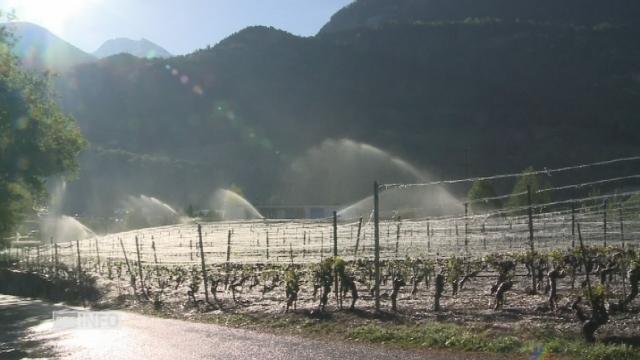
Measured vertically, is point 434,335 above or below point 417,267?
below

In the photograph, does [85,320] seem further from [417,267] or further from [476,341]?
[476,341]

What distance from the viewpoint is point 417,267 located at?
1847 cm

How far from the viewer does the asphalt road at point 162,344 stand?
1137cm

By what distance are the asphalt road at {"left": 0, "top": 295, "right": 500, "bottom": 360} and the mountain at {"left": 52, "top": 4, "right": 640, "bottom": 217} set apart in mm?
A: 85056

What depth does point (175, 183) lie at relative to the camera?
120 meters

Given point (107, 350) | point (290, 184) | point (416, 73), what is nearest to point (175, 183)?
point (290, 184)

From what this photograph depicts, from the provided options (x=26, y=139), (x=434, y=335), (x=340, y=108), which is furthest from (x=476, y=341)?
(x=340, y=108)

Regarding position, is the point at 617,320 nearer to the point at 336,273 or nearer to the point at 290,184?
the point at 336,273

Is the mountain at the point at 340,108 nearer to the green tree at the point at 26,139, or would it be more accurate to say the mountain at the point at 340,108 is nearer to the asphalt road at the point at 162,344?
the green tree at the point at 26,139

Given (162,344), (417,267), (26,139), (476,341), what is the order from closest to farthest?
1. (476,341)
2. (162,344)
3. (417,267)
4. (26,139)

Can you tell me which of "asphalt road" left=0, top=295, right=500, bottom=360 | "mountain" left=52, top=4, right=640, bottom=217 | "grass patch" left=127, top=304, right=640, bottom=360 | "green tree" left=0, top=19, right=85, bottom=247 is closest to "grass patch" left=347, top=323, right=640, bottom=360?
"grass patch" left=127, top=304, right=640, bottom=360

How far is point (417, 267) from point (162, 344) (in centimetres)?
805

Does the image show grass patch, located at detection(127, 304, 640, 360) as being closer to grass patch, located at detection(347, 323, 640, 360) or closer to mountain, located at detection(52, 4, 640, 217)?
grass patch, located at detection(347, 323, 640, 360)

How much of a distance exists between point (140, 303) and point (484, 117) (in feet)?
507
